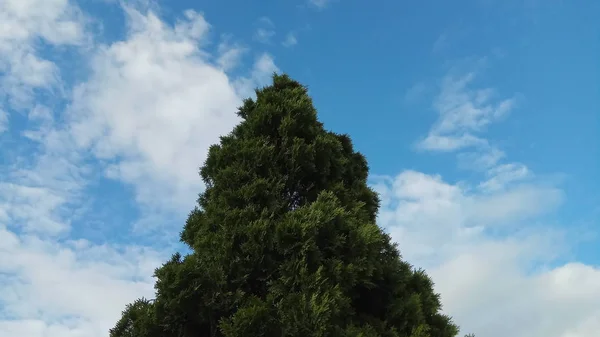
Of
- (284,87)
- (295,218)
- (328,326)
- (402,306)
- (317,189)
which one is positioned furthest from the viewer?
(284,87)

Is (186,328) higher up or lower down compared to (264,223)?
lower down

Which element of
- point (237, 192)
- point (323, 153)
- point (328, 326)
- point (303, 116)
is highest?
point (303, 116)

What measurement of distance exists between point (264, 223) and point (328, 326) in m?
2.28

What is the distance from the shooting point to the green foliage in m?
8.37

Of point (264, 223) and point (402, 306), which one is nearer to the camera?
point (264, 223)

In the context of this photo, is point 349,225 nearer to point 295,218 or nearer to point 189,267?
point 295,218

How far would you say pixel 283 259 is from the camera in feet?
29.4

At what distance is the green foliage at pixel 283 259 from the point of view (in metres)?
8.37

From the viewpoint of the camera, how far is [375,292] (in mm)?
10266

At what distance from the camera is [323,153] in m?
10.6

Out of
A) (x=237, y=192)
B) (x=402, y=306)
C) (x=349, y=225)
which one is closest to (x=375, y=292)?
(x=402, y=306)

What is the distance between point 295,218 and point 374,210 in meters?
3.75

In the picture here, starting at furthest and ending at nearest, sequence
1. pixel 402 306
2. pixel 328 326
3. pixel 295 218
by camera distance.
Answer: pixel 402 306
pixel 295 218
pixel 328 326

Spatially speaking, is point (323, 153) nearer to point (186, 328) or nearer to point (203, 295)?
point (203, 295)
